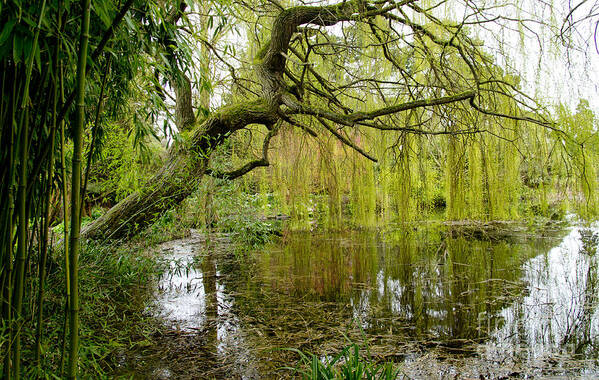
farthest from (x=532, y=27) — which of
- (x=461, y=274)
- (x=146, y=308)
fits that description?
(x=146, y=308)

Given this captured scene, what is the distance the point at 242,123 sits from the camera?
2.93 metres

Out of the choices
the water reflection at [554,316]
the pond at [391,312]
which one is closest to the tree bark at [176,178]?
the pond at [391,312]

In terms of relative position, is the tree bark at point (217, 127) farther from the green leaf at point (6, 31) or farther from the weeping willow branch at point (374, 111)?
the green leaf at point (6, 31)

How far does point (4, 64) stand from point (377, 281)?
2.85 m

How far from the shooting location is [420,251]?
14.4 ft

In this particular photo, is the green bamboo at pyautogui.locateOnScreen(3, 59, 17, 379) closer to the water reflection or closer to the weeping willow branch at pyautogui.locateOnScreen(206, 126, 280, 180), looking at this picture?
the water reflection

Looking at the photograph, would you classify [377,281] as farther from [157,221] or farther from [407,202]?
[157,221]

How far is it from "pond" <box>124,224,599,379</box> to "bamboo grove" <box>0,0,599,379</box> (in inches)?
23.5

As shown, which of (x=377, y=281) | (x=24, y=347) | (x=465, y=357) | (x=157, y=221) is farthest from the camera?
(x=377, y=281)

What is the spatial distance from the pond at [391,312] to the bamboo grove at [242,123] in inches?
23.5

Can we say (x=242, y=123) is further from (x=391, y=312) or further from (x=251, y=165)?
(x=391, y=312)

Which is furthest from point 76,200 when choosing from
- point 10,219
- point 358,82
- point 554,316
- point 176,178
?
point 554,316

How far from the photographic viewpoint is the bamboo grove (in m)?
0.94

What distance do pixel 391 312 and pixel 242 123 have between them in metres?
1.77
